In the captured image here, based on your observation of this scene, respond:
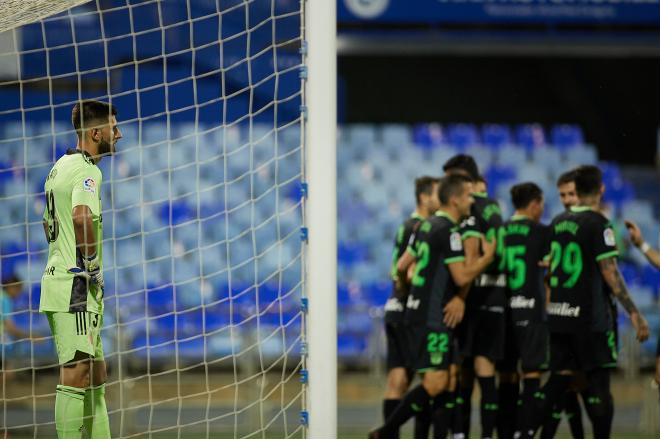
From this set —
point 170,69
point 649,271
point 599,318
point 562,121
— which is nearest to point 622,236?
point 649,271

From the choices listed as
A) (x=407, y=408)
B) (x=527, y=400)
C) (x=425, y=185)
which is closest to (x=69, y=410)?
(x=407, y=408)

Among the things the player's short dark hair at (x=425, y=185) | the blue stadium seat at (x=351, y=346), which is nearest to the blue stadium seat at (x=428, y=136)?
the blue stadium seat at (x=351, y=346)

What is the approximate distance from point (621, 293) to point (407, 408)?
132cm

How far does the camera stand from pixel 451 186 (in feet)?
20.2

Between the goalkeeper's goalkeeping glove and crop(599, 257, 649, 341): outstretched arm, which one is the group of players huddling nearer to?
crop(599, 257, 649, 341): outstretched arm

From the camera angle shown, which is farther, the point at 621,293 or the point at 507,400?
the point at 507,400

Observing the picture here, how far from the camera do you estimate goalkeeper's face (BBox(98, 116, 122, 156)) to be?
4.72 m

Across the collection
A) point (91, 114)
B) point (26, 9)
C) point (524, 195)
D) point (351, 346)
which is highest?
point (26, 9)

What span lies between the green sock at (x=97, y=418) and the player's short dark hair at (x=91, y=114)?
43.6 inches

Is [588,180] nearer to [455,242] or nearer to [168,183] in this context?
[455,242]

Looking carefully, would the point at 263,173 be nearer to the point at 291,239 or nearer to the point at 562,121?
the point at 291,239

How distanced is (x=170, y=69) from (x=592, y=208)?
5856mm

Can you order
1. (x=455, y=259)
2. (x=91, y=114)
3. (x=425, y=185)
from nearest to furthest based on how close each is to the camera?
1. (x=91, y=114)
2. (x=455, y=259)
3. (x=425, y=185)

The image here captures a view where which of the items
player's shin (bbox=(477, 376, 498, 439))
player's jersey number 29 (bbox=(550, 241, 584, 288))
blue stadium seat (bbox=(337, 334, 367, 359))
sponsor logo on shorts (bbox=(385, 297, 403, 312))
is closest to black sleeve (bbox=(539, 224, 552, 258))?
player's jersey number 29 (bbox=(550, 241, 584, 288))
